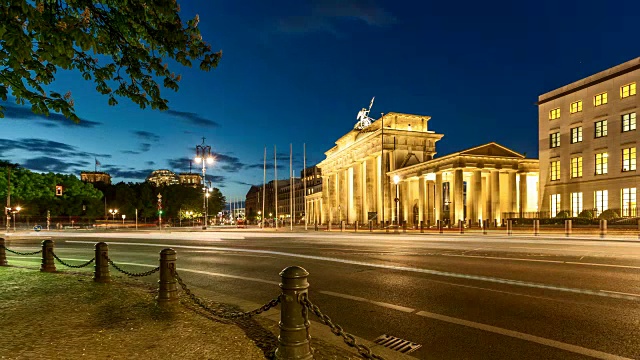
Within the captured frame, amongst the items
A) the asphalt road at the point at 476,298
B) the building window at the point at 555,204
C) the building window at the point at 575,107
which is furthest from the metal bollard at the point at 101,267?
the building window at the point at 575,107

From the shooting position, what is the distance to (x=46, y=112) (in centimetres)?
718

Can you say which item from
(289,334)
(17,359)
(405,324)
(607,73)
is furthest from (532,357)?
(607,73)

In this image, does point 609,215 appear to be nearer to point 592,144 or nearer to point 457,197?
point 592,144

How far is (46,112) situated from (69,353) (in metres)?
4.46

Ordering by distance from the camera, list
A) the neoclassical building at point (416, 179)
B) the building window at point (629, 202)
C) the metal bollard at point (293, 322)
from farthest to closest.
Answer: the neoclassical building at point (416, 179), the building window at point (629, 202), the metal bollard at point (293, 322)

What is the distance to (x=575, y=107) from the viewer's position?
37.9m

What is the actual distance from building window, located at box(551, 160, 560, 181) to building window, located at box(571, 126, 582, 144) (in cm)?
275

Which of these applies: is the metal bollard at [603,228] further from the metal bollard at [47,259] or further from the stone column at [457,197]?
the metal bollard at [47,259]

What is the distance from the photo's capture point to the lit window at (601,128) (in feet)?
114

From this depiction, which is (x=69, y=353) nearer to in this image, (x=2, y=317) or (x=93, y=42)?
(x=2, y=317)

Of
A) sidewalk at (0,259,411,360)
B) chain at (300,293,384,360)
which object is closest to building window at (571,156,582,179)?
sidewalk at (0,259,411,360)

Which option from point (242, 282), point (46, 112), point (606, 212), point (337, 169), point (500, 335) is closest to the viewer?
point (500, 335)

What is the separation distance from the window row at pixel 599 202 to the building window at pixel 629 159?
1.76 m

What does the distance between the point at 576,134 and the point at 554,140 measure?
2.83m
